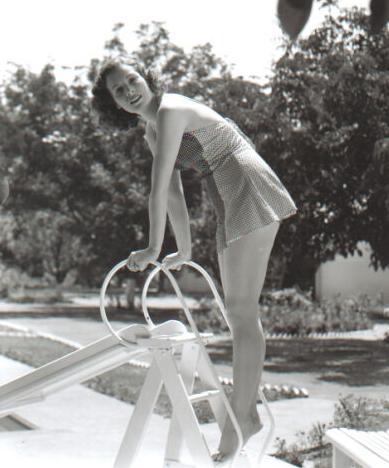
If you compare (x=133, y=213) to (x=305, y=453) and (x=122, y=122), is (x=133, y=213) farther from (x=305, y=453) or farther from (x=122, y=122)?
(x=122, y=122)

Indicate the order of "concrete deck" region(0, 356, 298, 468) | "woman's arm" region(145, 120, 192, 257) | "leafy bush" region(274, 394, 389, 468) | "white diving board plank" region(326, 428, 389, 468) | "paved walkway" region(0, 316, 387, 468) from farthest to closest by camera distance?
"leafy bush" region(274, 394, 389, 468) → "paved walkway" region(0, 316, 387, 468) → "concrete deck" region(0, 356, 298, 468) → "white diving board plank" region(326, 428, 389, 468) → "woman's arm" region(145, 120, 192, 257)

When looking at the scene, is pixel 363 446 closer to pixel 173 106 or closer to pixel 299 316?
pixel 173 106

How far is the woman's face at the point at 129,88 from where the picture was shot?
297 centimetres

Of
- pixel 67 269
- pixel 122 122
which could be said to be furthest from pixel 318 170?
pixel 67 269

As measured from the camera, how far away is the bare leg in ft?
9.51

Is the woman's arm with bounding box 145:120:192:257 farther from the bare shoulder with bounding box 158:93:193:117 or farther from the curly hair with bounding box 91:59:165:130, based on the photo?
the bare shoulder with bounding box 158:93:193:117

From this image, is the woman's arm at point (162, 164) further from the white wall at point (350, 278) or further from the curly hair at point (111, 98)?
the white wall at point (350, 278)

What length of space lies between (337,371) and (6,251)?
99.4ft

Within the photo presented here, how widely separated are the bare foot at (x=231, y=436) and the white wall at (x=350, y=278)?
25.4 meters

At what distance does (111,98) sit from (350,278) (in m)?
26.3

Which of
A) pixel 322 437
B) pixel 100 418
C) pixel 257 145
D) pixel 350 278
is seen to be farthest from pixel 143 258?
pixel 350 278

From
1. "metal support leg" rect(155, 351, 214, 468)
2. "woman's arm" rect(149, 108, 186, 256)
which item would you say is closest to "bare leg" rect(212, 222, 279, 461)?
"metal support leg" rect(155, 351, 214, 468)

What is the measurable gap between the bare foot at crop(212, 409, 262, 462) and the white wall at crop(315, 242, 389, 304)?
1000 inches

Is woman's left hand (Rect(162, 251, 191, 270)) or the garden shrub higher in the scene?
woman's left hand (Rect(162, 251, 191, 270))
